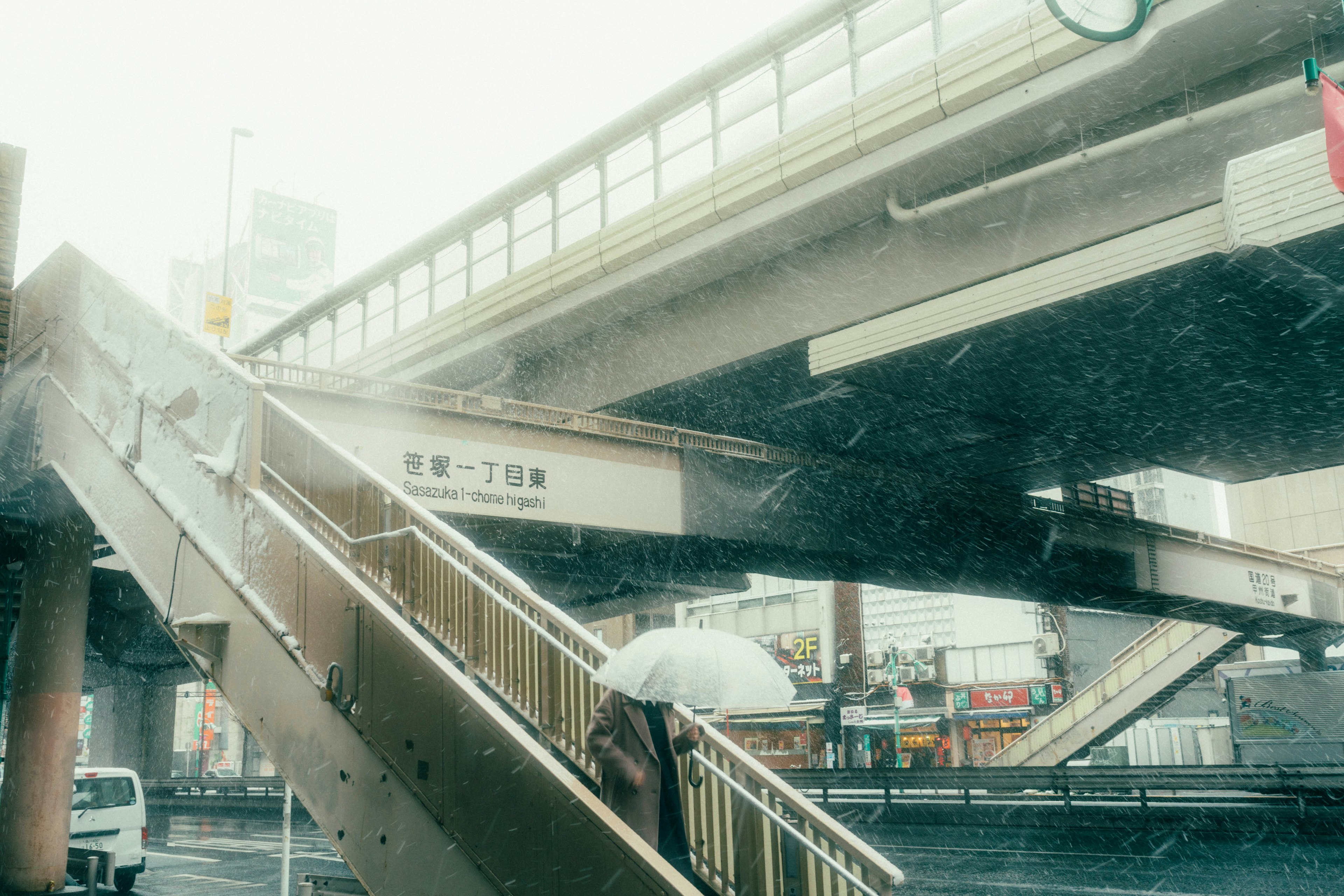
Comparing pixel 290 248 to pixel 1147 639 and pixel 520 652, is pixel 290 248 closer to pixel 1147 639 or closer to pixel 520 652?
pixel 1147 639

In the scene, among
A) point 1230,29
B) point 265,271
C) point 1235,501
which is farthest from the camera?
point 265,271

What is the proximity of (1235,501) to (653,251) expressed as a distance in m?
62.9

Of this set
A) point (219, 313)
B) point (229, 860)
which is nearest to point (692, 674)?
point (229, 860)

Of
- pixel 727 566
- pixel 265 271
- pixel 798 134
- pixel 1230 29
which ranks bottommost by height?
pixel 727 566

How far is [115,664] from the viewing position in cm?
3088

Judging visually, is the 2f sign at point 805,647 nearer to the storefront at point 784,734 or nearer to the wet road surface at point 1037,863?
the storefront at point 784,734

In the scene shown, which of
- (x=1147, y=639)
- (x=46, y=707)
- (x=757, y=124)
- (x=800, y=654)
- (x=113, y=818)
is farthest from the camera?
(x=800, y=654)

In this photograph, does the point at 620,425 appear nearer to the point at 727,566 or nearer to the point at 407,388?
the point at 407,388

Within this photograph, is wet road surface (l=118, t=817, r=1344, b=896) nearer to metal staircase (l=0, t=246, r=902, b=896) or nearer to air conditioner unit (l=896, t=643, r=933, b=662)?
metal staircase (l=0, t=246, r=902, b=896)

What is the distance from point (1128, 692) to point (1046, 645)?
35.9ft

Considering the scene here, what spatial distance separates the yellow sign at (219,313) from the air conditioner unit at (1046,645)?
3496 cm

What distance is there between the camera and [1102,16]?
23.5 feet

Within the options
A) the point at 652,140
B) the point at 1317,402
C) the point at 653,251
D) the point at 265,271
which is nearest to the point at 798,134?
the point at 653,251

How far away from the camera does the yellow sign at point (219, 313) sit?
88.2 feet
